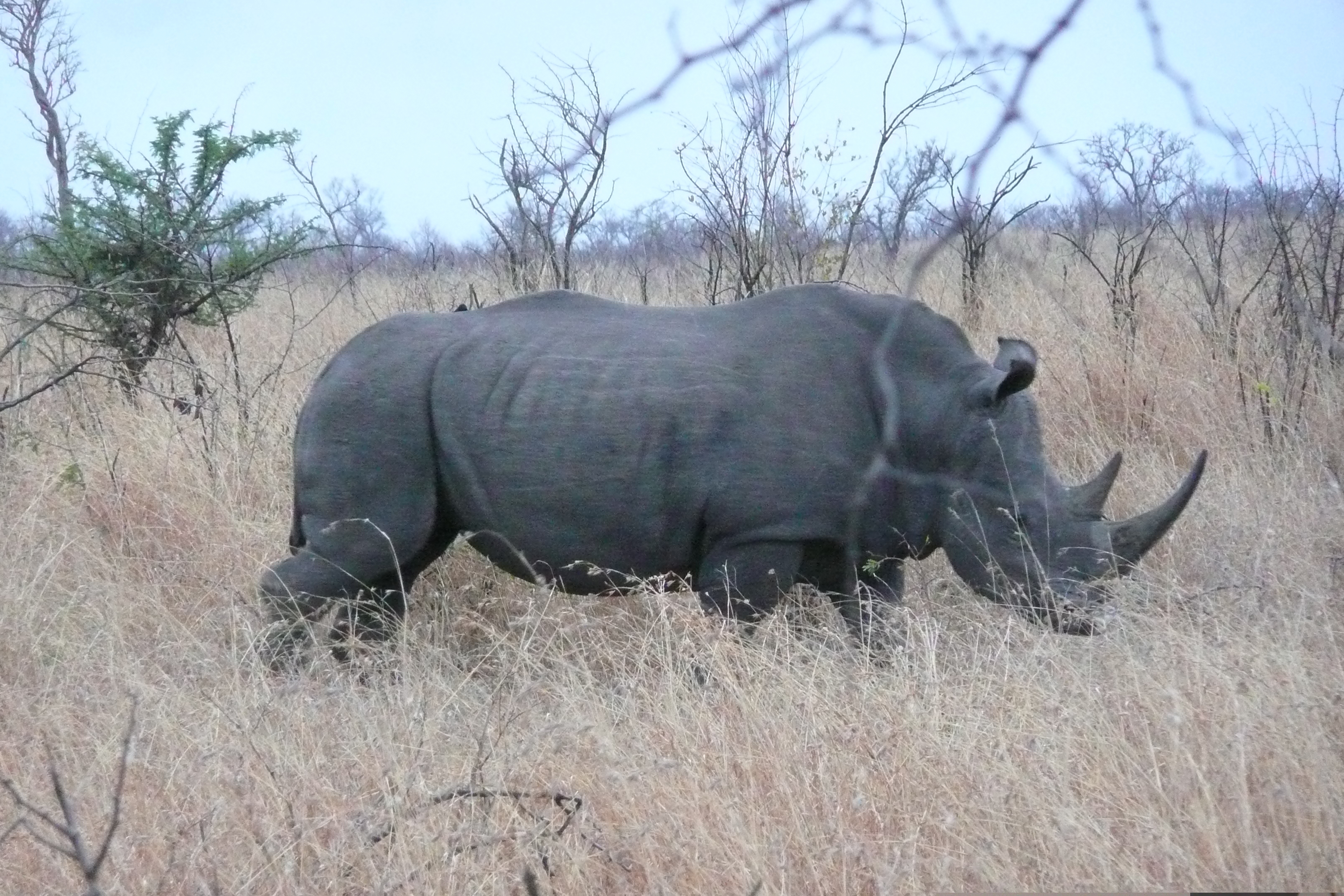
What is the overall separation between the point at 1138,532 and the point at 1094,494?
Result: 19cm

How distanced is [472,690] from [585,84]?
5.20 meters

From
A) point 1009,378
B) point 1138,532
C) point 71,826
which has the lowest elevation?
point 1138,532

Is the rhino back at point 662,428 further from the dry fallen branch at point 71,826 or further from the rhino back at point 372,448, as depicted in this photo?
the dry fallen branch at point 71,826

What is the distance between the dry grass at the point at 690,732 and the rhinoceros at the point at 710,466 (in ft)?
0.63

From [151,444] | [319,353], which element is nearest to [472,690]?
[151,444]

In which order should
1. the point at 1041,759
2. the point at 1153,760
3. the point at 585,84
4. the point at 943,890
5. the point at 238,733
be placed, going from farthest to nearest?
1. the point at 585,84
2. the point at 238,733
3. the point at 1041,759
4. the point at 1153,760
5. the point at 943,890

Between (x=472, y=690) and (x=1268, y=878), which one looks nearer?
(x=1268, y=878)

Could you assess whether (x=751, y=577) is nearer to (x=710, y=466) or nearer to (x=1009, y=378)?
(x=710, y=466)

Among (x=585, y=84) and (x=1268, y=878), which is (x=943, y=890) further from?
(x=585, y=84)

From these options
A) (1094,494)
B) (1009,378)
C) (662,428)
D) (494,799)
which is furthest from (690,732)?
(1094,494)

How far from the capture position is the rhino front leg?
4.36 metres

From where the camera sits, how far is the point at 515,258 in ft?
32.5

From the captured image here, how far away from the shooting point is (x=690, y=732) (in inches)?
135

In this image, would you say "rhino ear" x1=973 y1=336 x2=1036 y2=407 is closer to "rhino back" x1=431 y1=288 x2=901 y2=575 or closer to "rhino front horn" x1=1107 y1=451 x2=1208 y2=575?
"rhino back" x1=431 y1=288 x2=901 y2=575
